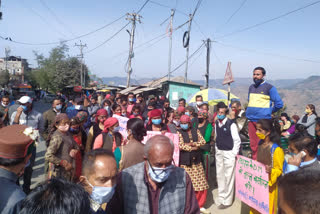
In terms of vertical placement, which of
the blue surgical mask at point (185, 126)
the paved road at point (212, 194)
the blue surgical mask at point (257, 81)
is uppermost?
the blue surgical mask at point (257, 81)

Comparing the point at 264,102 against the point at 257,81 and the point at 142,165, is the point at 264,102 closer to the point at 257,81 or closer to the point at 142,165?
the point at 257,81

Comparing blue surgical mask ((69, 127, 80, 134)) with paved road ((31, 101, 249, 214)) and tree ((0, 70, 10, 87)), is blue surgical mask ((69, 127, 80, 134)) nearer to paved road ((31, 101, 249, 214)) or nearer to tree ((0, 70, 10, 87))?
paved road ((31, 101, 249, 214))

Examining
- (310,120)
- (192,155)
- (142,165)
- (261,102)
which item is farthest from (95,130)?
(310,120)

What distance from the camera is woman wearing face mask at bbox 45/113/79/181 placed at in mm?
3531

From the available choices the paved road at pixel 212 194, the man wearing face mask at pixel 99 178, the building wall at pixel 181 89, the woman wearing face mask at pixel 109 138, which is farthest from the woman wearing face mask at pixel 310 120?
the building wall at pixel 181 89

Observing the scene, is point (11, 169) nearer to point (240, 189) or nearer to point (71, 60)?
point (240, 189)

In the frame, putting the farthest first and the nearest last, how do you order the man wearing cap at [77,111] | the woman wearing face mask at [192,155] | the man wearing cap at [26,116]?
the man wearing cap at [77,111], the man wearing cap at [26,116], the woman wearing face mask at [192,155]

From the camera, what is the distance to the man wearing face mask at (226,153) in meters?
4.55

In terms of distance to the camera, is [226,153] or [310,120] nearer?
[226,153]

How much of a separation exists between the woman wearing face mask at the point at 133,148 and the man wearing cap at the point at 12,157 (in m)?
1.28

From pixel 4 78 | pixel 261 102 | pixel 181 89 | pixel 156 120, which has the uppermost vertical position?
pixel 4 78

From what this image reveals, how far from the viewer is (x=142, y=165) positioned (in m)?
2.25

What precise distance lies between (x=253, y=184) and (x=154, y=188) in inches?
86.4

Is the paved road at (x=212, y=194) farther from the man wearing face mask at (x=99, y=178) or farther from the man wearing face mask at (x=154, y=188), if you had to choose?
the man wearing face mask at (x=99, y=178)
